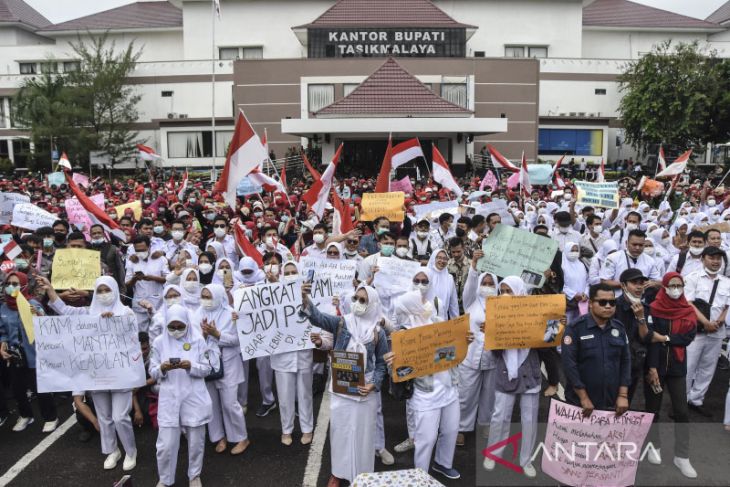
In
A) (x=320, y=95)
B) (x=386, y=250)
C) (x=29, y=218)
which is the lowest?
(x=386, y=250)

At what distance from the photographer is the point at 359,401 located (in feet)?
15.8

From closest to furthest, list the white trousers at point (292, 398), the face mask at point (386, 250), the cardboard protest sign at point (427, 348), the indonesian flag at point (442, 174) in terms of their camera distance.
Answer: the cardboard protest sign at point (427, 348) < the white trousers at point (292, 398) < the face mask at point (386, 250) < the indonesian flag at point (442, 174)

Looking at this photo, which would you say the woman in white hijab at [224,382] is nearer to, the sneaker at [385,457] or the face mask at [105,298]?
the face mask at [105,298]

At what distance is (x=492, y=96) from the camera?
37094mm

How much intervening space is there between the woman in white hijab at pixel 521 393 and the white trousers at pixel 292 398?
1.80 metres

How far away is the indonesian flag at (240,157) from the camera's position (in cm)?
916

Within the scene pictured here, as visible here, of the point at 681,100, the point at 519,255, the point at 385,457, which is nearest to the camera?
the point at 385,457

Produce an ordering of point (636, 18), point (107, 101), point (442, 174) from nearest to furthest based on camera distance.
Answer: point (442, 174), point (107, 101), point (636, 18)

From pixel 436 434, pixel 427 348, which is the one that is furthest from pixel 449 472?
pixel 427 348

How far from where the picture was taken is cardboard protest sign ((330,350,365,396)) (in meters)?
4.78

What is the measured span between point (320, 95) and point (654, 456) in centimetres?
3232

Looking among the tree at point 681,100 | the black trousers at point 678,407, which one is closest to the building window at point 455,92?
the tree at point 681,100

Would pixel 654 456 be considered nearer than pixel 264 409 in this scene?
Yes

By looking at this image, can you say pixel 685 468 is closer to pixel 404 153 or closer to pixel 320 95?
pixel 404 153
